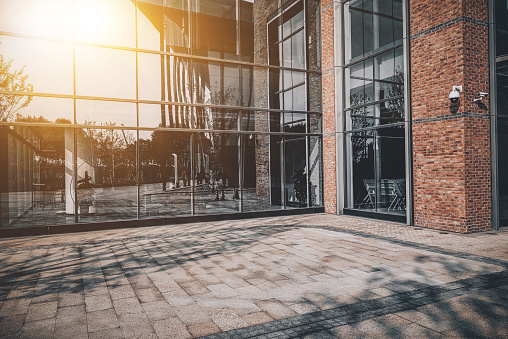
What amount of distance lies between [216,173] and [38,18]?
7.00m

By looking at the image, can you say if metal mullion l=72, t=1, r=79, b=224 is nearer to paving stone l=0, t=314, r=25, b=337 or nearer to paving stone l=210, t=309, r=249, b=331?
paving stone l=0, t=314, r=25, b=337

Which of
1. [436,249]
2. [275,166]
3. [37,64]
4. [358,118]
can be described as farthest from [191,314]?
[358,118]

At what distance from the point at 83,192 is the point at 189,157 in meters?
3.38

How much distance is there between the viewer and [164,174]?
10.8 metres

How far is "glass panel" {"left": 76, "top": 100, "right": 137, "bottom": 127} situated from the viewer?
9875 mm

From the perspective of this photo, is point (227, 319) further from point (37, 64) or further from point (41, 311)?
point (37, 64)

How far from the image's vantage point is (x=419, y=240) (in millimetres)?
7504

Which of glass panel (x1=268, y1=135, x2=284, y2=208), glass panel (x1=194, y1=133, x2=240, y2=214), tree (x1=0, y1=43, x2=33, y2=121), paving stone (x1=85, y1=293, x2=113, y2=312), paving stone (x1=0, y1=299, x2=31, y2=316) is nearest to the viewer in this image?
paving stone (x1=0, y1=299, x2=31, y2=316)

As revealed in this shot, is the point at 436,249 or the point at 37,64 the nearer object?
the point at 436,249

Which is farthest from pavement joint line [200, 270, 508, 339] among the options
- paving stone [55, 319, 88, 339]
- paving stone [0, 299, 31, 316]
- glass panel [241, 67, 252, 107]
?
glass panel [241, 67, 252, 107]

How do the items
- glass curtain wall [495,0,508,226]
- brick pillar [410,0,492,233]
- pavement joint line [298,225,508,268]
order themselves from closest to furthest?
pavement joint line [298,225,508,268] → brick pillar [410,0,492,233] → glass curtain wall [495,0,508,226]

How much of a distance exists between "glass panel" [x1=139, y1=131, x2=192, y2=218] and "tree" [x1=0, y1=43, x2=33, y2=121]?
327 centimetres

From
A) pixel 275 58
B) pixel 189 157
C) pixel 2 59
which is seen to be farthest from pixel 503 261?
pixel 2 59

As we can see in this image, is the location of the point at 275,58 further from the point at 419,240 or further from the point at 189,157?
the point at 419,240
